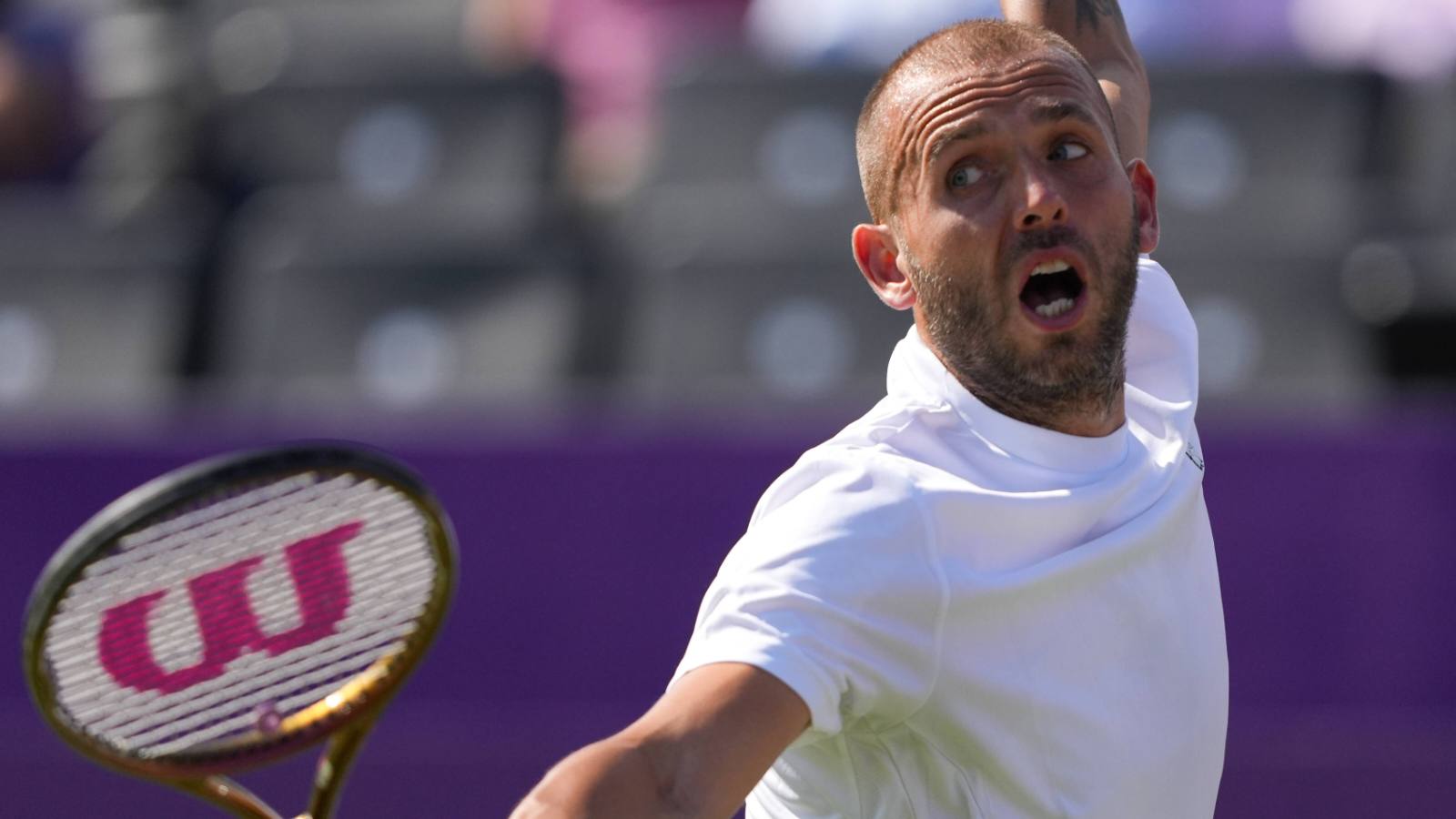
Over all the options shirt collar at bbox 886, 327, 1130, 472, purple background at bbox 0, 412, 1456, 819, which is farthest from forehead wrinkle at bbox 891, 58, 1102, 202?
purple background at bbox 0, 412, 1456, 819

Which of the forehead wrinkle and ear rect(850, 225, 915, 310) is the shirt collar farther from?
the forehead wrinkle

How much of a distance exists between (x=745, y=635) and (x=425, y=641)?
1.05m

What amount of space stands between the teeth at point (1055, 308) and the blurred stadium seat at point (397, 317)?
3.49 meters

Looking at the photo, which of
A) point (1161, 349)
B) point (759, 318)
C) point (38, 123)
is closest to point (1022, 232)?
point (1161, 349)

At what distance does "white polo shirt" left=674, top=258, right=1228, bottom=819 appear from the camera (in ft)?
6.60

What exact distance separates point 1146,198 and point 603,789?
1.15m

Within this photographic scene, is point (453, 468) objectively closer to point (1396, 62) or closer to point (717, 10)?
point (717, 10)

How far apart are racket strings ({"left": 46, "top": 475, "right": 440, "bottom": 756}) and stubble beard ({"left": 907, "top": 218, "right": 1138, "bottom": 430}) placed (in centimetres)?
87

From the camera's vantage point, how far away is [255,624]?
288 centimetres

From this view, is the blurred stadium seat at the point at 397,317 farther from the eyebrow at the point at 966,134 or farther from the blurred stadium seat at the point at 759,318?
the eyebrow at the point at 966,134

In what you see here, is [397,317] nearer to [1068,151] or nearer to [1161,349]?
[1161,349]

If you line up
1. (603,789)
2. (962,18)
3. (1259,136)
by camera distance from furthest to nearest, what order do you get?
(962,18), (1259,136), (603,789)

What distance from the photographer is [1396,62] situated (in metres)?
6.12

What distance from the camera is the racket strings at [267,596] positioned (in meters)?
2.81
